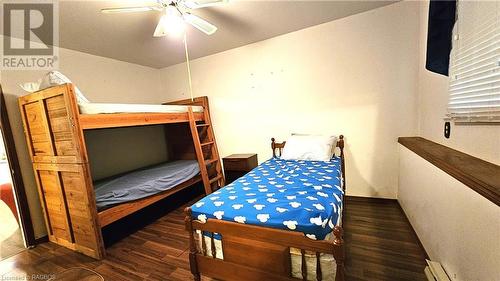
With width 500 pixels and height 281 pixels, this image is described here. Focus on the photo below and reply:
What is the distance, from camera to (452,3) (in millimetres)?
1454

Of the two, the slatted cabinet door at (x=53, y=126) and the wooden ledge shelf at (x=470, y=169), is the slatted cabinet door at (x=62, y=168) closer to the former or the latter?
the slatted cabinet door at (x=53, y=126)

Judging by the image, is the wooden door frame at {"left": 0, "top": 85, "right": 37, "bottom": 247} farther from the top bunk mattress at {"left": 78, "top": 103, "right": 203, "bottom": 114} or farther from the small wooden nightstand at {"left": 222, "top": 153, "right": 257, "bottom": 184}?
the small wooden nightstand at {"left": 222, "top": 153, "right": 257, "bottom": 184}

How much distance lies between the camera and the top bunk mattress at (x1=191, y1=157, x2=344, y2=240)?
114cm

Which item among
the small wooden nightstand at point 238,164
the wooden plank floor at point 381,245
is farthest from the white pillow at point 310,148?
the wooden plank floor at point 381,245

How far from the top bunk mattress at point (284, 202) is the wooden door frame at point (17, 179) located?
2.18m

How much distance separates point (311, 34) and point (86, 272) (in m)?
3.52

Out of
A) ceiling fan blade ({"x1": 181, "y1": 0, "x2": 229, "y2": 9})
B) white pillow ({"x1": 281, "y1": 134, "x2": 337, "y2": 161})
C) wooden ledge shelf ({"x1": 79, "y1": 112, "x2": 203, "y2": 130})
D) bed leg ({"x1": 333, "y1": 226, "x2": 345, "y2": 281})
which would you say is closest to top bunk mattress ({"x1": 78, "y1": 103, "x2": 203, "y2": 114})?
wooden ledge shelf ({"x1": 79, "y1": 112, "x2": 203, "y2": 130})

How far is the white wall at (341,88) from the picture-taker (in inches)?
93.0

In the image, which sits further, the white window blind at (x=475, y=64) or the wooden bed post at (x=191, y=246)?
the wooden bed post at (x=191, y=246)

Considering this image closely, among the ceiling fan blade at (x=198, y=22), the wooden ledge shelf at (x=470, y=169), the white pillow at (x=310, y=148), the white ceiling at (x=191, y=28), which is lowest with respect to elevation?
the white pillow at (x=310, y=148)

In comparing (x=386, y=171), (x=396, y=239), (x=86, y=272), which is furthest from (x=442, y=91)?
(x=86, y=272)

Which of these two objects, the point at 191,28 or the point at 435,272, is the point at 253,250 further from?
the point at 191,28

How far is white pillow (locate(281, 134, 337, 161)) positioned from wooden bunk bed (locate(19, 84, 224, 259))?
1.76 m

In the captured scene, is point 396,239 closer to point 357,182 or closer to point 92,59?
point 357,182
